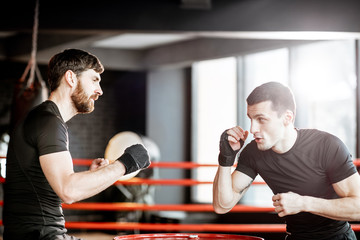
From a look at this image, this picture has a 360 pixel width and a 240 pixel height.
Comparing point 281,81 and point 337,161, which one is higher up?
point 281,81

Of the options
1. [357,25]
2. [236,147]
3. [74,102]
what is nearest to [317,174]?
[236,147]

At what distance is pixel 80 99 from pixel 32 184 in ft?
1.39

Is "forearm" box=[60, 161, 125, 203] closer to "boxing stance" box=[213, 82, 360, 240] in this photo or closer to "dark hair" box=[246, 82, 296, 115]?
"boxing stance" box=[213, 82, 360, 240]

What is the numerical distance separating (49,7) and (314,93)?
12.1 feet

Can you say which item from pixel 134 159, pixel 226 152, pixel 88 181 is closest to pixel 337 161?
pixel 226 152

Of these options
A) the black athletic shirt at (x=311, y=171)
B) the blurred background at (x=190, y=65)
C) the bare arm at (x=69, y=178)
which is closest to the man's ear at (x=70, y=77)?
the bare arm at (x=69, y=178)

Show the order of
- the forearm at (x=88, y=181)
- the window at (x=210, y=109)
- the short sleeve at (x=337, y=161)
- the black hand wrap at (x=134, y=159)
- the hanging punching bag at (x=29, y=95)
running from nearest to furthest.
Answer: the forearm at (x=88, y=181) < the black hand wrap at (x=134, y=159) < the short sleeve at (x=337, y=161) < the hanging punching bag at (x=29, y=95) < the window at (x=210, y=109)

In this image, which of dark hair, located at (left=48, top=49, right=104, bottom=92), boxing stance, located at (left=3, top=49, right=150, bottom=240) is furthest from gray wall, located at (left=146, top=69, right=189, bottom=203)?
boxing stance, located at (left=3, top=49, right=150, bottom=240)

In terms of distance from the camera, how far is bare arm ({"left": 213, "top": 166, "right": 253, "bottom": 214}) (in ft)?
8.50

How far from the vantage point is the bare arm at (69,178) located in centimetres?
212

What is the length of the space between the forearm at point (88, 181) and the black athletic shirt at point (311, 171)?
752mm

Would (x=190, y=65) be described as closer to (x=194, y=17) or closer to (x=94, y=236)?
(x=94, y=236)

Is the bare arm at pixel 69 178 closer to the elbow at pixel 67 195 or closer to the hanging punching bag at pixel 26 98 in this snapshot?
the elbow at pixel 67 195

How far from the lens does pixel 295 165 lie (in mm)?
2520
